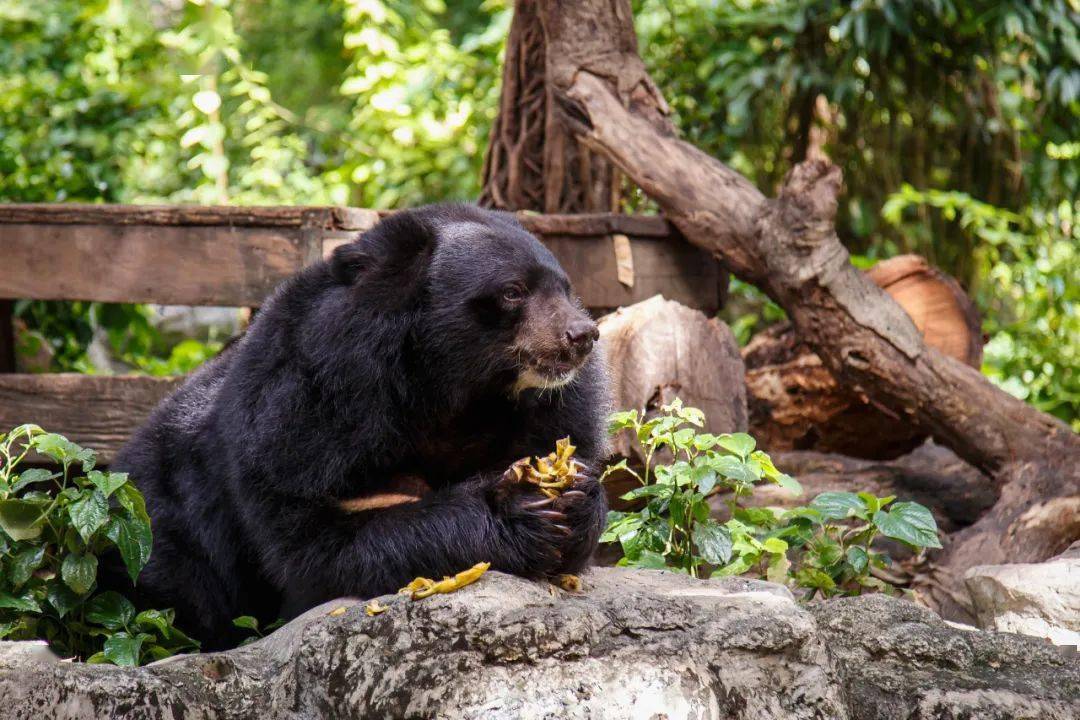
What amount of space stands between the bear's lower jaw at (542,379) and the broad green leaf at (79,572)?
114 centimetres

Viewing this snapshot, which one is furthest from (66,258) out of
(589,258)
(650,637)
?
(650,637)

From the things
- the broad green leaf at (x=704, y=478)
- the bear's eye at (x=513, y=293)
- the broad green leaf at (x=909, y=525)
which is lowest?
the broad green leaf at (x=909, y=525)

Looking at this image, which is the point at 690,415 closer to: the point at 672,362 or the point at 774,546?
the point at 774,546

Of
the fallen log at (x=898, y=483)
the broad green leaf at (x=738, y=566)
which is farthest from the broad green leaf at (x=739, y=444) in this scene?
the fallen log at (x=898, y=483)

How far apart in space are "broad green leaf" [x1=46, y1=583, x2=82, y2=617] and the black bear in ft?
1.29

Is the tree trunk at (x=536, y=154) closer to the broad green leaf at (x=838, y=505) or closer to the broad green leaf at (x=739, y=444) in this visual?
the broad green leaf at (x=739, y=444)

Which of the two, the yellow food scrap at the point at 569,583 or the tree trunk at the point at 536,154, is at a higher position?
the tree trunk at the point at 536,154

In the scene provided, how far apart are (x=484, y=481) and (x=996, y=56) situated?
6.37 m

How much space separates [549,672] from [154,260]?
304 cm

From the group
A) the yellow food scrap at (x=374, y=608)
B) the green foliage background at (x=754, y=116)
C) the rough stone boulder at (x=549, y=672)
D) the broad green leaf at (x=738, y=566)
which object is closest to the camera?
the rough stone boulder at (x=549, y=672)

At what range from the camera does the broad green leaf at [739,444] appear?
342cm

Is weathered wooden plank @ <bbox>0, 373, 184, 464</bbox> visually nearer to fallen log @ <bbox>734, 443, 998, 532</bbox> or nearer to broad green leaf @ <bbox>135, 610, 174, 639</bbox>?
broad green leaf @ <bbox>135, 610, 174, 639</bbox>

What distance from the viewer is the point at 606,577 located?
9.34 feet

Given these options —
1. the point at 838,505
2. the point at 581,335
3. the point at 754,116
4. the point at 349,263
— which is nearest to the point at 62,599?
the point at 349,263
